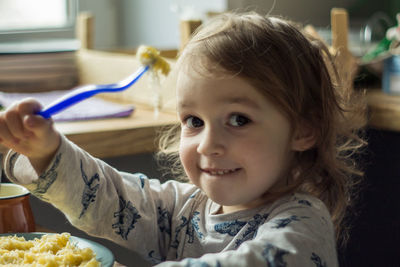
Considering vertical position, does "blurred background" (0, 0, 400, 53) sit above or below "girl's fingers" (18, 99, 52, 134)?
below

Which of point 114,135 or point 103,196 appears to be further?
point 114,135

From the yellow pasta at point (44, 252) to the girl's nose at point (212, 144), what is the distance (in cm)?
17

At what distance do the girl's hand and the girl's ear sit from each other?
294 millimetres

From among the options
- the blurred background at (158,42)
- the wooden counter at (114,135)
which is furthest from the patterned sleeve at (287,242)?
the blurred background at (158,42)

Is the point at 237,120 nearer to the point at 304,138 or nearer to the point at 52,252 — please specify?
the point at 304,138

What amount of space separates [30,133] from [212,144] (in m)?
0.20

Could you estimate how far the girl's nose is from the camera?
2.58 ft

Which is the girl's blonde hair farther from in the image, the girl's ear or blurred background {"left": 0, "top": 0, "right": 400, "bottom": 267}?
blurred background {"left": 0, "top": 0, "right": 400, "bottom": 267}

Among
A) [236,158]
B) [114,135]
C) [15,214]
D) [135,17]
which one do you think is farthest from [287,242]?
[135,17]

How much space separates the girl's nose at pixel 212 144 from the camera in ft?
2.58

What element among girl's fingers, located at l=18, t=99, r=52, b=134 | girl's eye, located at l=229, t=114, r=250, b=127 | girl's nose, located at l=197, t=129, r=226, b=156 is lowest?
girl's nose, located at l=197, t=129, r=226, b=156

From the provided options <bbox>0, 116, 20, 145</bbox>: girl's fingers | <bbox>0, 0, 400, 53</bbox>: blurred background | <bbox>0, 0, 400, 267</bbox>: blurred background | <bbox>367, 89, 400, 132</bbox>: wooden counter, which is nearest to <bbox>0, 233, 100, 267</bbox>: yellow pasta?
<bbox>0, 116, 20, 145</bbox>: girl's fingers

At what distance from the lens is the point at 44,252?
0.75 metres

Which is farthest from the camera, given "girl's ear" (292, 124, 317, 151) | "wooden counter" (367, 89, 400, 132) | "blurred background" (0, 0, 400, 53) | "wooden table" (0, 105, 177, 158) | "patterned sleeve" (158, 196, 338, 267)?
"blurred background" (0, 0, 400, 53)
